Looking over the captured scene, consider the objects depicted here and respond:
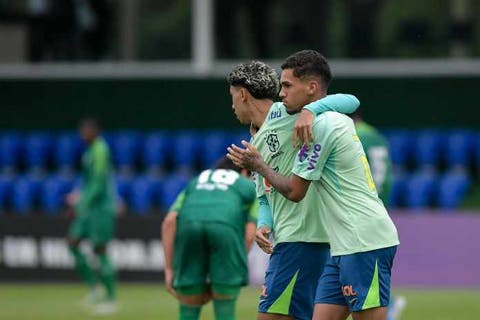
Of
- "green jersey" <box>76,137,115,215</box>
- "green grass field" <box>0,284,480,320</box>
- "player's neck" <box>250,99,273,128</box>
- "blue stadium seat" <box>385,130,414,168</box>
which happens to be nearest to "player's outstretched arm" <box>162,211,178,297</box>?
"player's neck" <box>250,99,273,128</box>

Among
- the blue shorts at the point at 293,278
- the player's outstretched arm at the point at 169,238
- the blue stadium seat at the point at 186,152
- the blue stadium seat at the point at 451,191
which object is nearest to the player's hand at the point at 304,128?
the blue shorts at the point at 293,278

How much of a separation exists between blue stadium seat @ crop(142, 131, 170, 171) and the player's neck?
1290 centimetres

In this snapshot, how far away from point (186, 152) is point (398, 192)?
3488 mm

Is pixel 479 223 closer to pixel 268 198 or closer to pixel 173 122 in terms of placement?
pixel 173 122

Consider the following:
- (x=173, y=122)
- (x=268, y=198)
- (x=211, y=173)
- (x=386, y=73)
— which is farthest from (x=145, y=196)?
(x=268, y=198)

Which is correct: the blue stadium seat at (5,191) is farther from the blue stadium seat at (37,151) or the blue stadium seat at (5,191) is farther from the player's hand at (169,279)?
the player's hand at (169,279)

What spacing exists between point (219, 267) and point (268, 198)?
1.72 meters

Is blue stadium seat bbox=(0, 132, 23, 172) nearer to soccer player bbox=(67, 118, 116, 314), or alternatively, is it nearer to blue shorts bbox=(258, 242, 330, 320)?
soccer player bbox=(67, 118, 116, 314)

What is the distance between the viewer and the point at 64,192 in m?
20.0

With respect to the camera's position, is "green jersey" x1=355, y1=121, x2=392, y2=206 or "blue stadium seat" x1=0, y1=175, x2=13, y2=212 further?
"blue stadium seat" x1=0, y1=175, x2=13, y2=212

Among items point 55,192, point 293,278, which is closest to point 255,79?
point 293,278

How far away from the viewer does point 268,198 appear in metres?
7.93

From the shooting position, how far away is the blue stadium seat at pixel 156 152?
20812mm

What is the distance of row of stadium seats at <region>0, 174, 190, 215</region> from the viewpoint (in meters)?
19.6
